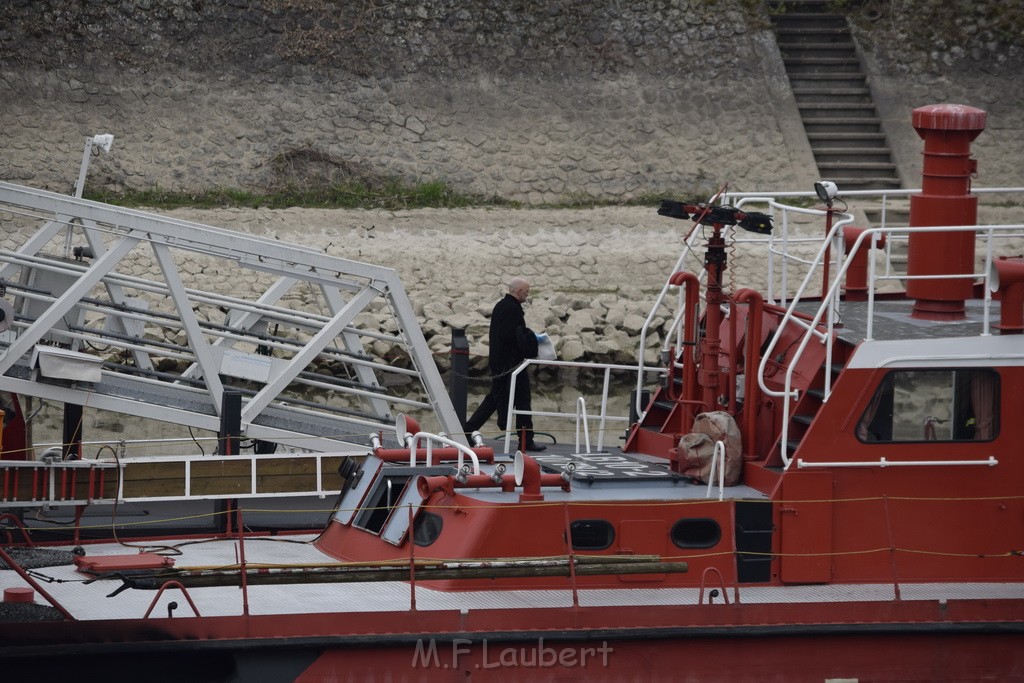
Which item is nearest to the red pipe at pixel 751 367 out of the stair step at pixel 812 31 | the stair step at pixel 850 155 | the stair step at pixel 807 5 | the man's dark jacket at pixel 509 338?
the man's dark jacket at pixel 509 338

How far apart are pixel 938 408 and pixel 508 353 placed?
536cm

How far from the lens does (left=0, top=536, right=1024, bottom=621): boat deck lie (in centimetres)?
869

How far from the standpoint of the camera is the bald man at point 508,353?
44.3 feet

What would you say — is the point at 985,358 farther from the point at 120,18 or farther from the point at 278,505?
the point at 120,18

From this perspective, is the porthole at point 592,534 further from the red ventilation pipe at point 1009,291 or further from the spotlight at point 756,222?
the red ventilation pipe at point 1009,291

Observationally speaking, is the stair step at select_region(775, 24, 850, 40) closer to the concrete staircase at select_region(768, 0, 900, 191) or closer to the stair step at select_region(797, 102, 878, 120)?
the concrete staircase at select_region(768, 0, 900, 191)

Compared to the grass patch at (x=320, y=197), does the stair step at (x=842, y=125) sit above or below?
above

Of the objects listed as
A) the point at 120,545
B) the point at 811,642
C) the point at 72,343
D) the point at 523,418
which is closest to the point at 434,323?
the point at 523,418

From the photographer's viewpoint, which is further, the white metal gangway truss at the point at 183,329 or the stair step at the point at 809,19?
the stair step at the point at 809,19

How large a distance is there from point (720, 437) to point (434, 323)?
1182cm

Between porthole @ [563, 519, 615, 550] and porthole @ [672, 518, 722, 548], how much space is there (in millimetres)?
409

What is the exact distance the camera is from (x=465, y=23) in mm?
27922

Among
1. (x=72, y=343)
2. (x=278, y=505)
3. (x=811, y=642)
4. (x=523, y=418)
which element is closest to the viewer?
(x=811, y=642)

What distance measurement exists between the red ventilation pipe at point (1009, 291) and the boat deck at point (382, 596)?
1601mm
